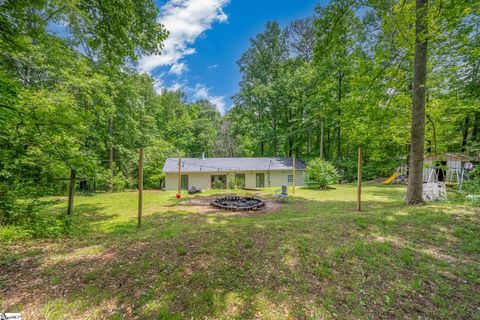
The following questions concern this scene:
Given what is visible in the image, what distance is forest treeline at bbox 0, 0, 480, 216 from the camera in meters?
5.35

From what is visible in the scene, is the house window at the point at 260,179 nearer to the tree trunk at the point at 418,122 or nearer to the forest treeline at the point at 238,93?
the forest treeline at the point at 238,93

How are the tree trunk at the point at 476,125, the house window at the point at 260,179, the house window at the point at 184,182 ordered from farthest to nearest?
the house window at the point at 260,179, the house window at the point at 184,182, the tree trunk at the point at 476,125

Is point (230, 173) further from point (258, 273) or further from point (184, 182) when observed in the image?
point (258, 273)

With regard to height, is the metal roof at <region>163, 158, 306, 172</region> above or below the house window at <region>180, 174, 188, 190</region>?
above

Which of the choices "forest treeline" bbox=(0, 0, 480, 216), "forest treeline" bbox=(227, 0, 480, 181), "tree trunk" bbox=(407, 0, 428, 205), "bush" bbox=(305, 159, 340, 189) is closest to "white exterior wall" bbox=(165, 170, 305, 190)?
"forest treeline" bbox=(0, 0, 480, 216)

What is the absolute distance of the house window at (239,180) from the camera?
20133mm

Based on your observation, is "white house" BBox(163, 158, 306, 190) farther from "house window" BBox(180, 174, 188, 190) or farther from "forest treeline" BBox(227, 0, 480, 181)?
"forest treeline" BBox(227, 0, 480, 181)

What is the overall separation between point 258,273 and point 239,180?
17.1m

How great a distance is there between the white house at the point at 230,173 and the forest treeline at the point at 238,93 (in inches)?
91.4

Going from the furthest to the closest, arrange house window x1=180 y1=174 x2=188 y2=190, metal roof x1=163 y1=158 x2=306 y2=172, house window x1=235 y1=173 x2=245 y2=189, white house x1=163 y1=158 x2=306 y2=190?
1. house window x1=235 y1=173 x2=245 y2=189
2. house window x1=180 y1=174 x2=188 y2=190
3. metal roof x1=163 y1=158 x2=306 y2=172
4. white house x1=163 y1=158 x2=306 y2=190

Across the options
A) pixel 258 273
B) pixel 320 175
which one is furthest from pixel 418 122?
pixel 320 175

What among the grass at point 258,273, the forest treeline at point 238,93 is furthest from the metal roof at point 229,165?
the grass at point 258,273

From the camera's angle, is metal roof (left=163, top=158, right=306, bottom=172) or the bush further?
metal roof (left=163, top=158, right=306, bottom=172)

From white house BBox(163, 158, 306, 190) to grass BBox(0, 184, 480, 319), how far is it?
14456 mm
